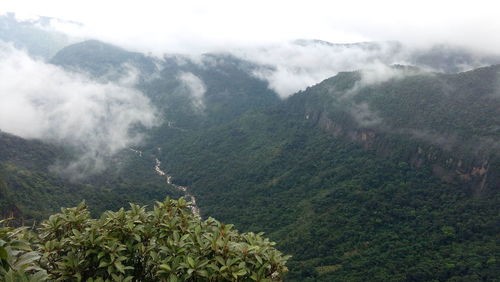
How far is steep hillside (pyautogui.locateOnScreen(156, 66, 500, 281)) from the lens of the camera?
78.4 m

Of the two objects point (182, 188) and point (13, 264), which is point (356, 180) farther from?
point (13, 264)

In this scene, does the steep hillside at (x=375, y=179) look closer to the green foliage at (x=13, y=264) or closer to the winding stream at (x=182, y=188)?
the winding stream at (x=182, y=188)

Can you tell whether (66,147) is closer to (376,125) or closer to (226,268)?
(376,125)

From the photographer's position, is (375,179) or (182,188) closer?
(375,179)

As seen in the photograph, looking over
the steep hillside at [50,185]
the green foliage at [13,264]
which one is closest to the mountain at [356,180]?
the steep hillside at [50,185]

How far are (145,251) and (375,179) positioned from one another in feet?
347

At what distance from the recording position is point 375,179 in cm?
11006

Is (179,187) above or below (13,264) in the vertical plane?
below

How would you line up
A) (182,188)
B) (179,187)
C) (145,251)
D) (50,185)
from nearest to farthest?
1. (145,251)
2. (50,185)
3. (182,188)
4. (179,187)

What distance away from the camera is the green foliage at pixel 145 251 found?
11180 mm

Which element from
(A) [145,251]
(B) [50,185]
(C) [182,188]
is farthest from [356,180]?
(A) [145,251]

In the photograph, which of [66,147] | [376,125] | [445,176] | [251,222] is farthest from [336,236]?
[66,147]

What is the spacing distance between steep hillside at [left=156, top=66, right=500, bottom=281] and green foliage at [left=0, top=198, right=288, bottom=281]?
65.3 meters

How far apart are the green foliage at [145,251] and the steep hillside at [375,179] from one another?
214 feet
